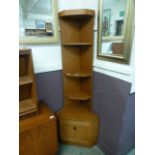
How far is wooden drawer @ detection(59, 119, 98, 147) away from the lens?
175cm

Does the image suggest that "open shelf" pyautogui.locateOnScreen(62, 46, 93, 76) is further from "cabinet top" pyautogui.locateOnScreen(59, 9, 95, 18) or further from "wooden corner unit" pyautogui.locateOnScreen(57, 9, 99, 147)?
"cabinet top" pyautogui.locateOnScreen(59, 9, 95, 18)

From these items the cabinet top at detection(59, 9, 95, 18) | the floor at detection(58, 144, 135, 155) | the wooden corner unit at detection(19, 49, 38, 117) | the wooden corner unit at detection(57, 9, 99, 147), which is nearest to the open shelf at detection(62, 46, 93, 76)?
the wooden corner unit at detection(57, 9, 99, 147)

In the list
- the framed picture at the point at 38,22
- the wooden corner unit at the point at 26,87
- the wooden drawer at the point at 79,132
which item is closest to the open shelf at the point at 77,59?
the framed picture at the point at 38,22

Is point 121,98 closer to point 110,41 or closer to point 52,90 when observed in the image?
point 110,41

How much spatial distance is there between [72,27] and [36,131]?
1254mm

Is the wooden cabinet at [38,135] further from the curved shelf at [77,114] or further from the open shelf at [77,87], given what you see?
the open shelf at [77,87]

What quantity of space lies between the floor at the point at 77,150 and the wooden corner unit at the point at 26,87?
2.44 ft

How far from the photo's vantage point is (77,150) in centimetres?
180

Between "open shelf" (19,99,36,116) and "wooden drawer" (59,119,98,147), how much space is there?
1.60 feet

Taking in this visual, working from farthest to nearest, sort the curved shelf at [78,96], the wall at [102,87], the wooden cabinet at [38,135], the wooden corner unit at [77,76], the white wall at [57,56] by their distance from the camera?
1. the curved shelf at [78,96]
2. the wooden corner unit at [77,76]
3. the white wall at [57,56]
4. the wall at [102,87]
5. the wooden cabinet at [38,135]

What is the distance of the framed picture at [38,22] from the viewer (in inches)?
57.6

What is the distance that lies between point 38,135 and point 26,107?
0.97ft
